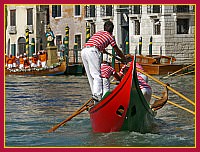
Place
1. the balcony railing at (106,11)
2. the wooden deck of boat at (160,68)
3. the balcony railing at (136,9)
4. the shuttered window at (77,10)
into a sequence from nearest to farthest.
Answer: the wooden deck of boat at (160,68) → the balcony railing at (136,9) → the balcony railing at (106,11) → the shuttered window at (77,10)

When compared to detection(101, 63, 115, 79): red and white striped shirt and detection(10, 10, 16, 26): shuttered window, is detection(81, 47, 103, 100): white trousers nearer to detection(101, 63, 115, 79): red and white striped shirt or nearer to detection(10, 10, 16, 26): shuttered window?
detection(101, 63, 115, 79): red and white striped shirt

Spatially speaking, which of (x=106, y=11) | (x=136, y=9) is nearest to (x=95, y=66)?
(x=136, y=9)

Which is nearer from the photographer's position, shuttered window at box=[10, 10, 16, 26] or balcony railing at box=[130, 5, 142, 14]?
balcony railing at box=[130, 5, 142, 14]

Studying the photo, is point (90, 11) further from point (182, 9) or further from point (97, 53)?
point (97, 53)

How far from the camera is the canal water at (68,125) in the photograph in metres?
4.46

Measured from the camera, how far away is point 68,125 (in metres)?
5.32

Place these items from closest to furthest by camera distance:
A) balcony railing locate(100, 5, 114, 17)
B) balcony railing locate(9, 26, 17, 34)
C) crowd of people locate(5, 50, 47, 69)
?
crowd of people locate(5, 50, 47, 69) < balcony railing locate(100, 5, 114, 17) < balcony railing locate(9, 26, 17, 34)

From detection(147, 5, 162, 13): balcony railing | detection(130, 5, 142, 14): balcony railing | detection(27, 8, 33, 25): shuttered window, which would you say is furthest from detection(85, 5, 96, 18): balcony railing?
detection(27, 8, 33, 25): shuttered window

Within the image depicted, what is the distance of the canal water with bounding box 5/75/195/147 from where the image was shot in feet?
14.6

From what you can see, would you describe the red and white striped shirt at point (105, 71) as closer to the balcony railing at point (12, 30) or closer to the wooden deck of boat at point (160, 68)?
the wooden deck of boat at point (160, 68)

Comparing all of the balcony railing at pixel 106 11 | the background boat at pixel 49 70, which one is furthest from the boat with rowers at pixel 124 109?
the balcony railing at pixel 106 11

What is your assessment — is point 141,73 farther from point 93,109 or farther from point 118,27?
point 118,27

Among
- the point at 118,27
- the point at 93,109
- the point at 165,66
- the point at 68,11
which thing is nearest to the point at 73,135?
the point at 93,109

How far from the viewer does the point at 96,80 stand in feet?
14.7
